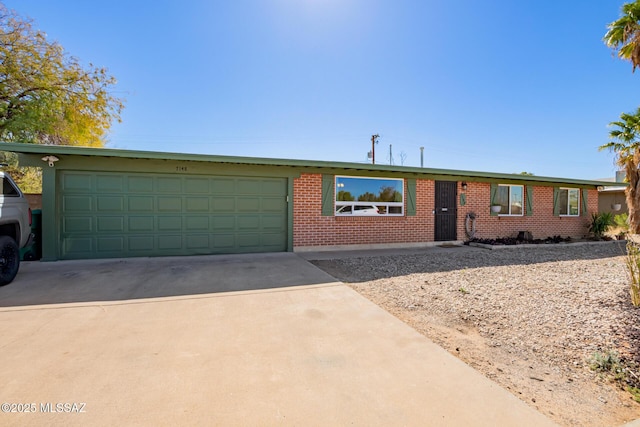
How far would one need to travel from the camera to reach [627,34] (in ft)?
24.6

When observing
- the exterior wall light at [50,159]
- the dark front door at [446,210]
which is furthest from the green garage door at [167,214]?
the dark front door at [446,210]

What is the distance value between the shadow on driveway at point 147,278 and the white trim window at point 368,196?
101 inches

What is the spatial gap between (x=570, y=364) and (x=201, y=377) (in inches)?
125

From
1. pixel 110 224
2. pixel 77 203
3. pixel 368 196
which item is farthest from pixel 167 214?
pixel 368 196

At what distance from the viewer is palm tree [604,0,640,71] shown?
23.3 feet

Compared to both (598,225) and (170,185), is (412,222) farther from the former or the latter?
(598,225)

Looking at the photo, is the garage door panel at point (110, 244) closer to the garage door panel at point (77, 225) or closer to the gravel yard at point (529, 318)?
the garage door panel at point (77, 225)

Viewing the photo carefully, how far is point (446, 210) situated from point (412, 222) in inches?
58.9

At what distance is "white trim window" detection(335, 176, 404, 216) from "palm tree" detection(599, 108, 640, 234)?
25.2 ft

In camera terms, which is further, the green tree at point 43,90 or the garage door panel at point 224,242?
the green tree at point 43,90

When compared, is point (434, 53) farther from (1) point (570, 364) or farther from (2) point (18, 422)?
(2) point (18, 422)

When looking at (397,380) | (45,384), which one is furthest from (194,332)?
(397,380)

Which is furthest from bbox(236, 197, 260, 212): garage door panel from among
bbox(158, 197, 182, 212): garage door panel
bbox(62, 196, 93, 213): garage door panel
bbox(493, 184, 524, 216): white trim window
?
bbox(493, 184, 524, 216): white trim window

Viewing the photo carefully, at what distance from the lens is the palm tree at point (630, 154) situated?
30.8ft
